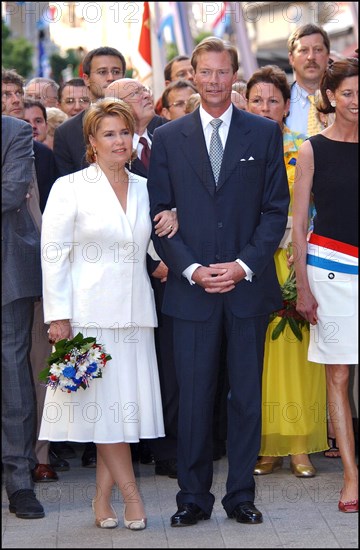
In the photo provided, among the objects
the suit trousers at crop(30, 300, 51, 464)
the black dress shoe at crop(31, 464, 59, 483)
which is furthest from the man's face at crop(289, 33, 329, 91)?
the black dress shoe at crop(31, 464, 59, 483)

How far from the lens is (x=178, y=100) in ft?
29.6

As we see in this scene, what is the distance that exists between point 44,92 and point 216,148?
396 cm

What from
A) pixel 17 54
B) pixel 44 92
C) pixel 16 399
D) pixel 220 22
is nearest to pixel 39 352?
pixel 16 399

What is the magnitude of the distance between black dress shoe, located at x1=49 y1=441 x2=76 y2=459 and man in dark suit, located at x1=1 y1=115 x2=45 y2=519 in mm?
1563

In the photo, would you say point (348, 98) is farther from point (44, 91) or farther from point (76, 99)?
point (44, 91)

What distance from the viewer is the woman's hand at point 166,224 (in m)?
6.29

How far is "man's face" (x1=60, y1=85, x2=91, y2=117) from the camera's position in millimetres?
9242

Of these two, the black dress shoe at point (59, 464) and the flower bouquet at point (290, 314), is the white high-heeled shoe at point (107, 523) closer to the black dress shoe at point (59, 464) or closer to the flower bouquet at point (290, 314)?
the black dress shoe at point (59, 464)

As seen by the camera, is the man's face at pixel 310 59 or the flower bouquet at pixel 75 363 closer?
the flower bouquet at pixel 75 363

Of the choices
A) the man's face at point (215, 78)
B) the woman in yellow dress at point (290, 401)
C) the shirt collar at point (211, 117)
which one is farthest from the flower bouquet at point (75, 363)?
the woman in yellow dress at point (290, 401)

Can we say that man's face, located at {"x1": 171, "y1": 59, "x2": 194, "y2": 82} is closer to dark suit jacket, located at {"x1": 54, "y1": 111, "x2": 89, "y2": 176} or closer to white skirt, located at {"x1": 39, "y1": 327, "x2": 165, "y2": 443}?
dark suit jacket, located at {"x1": 54, "y1": 111, "x2": 89, "y2": 176}

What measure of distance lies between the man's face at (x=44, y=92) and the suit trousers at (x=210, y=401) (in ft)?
13.2

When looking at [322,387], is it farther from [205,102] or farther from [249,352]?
[205,102]

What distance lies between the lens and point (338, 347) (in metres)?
6.45
